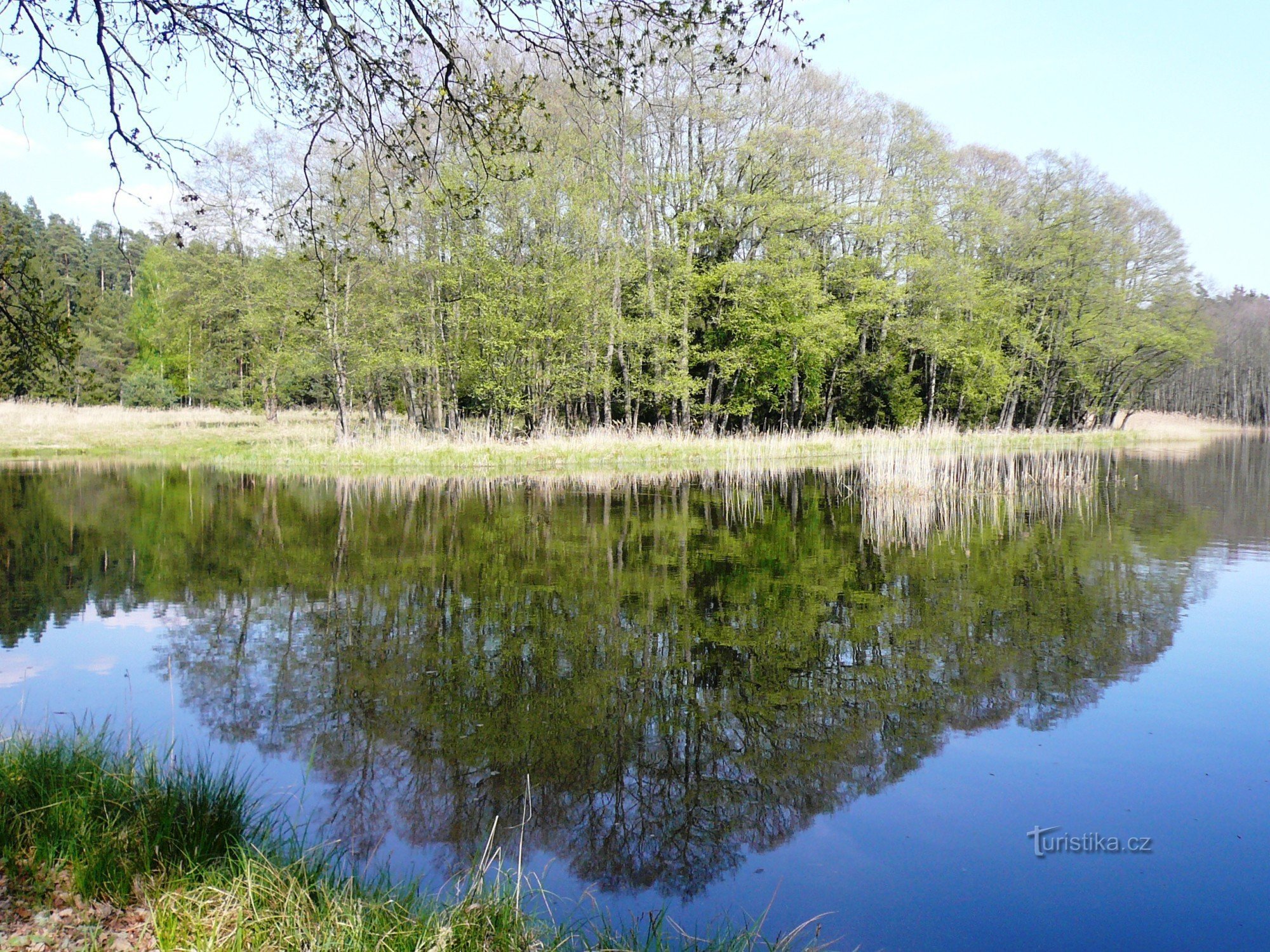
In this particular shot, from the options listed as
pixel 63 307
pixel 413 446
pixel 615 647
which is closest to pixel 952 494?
pixel 615 647

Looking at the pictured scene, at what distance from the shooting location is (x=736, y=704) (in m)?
5.41

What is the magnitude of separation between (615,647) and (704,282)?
70.9ft

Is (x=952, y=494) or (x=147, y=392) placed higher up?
(x=147, y=392)

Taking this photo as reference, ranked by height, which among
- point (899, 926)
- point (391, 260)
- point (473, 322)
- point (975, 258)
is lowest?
point (899, 926)

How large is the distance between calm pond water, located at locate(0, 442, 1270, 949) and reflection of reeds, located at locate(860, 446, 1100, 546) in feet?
3.51

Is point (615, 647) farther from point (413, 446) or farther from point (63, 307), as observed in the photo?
point (413, 446)

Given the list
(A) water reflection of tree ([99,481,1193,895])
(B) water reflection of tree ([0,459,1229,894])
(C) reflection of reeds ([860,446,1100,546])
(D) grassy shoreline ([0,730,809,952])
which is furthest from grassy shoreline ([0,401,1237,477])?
(D) grassy shoreline ([0,730,809,952])

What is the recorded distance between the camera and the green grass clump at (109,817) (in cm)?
298

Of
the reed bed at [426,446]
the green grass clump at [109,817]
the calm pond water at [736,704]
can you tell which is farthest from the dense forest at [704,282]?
the green grass clump at [109,817]

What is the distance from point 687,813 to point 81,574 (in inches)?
340

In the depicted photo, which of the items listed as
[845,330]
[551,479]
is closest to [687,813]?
[551,479]

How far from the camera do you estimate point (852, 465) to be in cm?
2377

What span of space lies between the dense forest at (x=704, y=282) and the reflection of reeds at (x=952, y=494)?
A: 8.64m

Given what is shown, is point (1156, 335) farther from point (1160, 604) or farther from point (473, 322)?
point (1160, 604)
